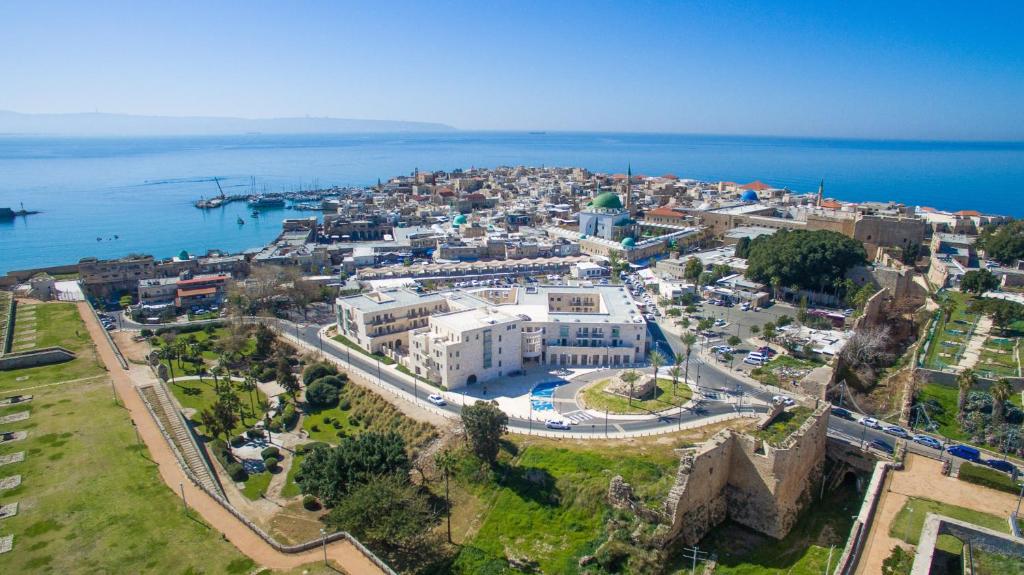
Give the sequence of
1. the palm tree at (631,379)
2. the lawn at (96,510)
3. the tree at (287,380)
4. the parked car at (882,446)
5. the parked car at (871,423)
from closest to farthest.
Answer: the lawn at (96,510)
the parked car at (882,446)
the parked car at (871,423)
the palm tree at (631,379)
the tree at (287,380)

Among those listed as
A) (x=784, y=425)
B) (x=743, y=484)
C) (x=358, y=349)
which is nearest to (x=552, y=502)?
(x=743, y=484)

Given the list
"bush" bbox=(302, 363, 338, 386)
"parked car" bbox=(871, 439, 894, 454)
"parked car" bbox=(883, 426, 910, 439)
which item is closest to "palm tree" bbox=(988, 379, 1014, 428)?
"parked car" bbox=(883, 426, 910, 439)

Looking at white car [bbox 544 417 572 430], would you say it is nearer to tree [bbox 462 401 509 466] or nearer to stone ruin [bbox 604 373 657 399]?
tree [bbox 462 401 509 466]

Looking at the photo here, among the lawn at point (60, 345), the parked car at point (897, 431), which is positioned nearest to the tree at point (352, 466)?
the lawn at point (60, 345)

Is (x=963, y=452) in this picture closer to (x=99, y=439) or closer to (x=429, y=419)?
(x=429, y=419)

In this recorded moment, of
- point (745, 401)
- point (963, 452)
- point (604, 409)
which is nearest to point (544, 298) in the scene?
point (604, 409)

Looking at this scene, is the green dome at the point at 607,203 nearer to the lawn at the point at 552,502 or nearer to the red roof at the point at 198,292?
the red roof at the point at 198,292
